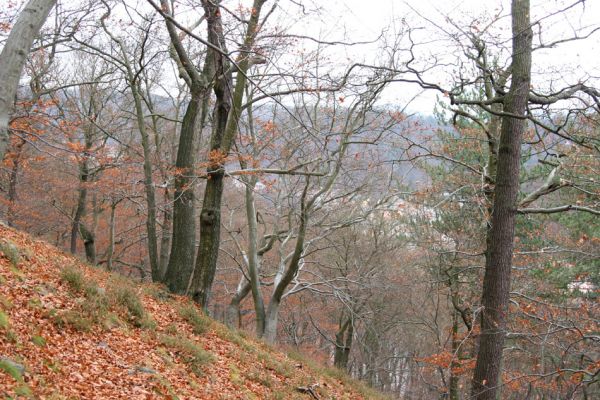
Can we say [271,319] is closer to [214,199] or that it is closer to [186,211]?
[186,211]

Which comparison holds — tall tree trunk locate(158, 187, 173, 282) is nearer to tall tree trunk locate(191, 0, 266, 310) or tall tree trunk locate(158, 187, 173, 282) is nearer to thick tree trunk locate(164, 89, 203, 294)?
thick tree trunk locate(164, 89, 203, 294)

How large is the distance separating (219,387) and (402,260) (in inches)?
706

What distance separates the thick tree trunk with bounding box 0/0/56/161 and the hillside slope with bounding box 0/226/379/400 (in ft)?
6.54

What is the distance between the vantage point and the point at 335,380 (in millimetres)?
10984

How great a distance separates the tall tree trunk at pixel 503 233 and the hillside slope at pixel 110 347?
2846 millimetres

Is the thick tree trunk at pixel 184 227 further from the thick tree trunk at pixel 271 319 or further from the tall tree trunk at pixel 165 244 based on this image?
the thick tree trunk at pixel 271 319

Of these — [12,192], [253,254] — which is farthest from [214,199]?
[12,192]

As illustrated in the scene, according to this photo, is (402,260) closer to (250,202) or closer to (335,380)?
(250,202)

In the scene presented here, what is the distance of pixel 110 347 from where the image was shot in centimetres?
593

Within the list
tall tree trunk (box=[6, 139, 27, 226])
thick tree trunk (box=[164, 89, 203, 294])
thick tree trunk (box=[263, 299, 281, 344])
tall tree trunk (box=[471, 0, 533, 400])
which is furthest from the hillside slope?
tall tree trunk (box=[6, 139, 27, 226])

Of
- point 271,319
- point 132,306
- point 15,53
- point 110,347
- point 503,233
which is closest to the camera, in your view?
point 15,53

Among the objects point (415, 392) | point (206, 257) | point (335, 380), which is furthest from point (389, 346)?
point (206, 257)

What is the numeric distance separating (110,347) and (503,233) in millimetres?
5145

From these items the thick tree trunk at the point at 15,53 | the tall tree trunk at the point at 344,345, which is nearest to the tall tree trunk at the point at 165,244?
the tall tree trunk at the point at 344,345
